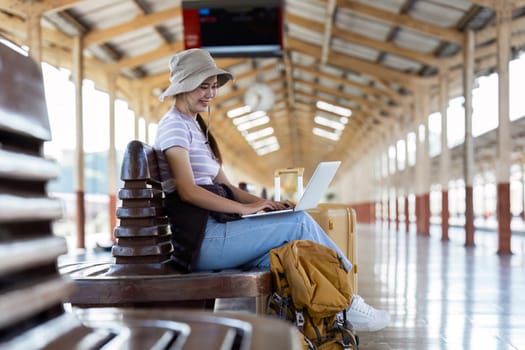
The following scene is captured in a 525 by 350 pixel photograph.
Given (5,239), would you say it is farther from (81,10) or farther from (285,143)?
(285,143)

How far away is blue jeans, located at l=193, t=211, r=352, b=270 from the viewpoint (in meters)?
2.41

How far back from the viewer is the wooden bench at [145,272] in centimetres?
204

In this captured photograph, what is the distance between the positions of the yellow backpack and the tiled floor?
31.4 inches

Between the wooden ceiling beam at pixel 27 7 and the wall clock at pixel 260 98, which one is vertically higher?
the wooden ceiling beam at pixel 27 7

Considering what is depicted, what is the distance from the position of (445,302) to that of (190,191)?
8.91 feet

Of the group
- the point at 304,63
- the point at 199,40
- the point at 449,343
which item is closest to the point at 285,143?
the point at 304,63

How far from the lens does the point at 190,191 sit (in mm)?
2393

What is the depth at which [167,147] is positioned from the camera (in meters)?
2.42

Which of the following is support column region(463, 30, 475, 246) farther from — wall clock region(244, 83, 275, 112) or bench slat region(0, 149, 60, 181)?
bench slat region(0, 149, 60, 181)

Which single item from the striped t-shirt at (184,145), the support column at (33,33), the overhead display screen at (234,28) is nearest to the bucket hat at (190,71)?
the striped t-shirt at (184,145)

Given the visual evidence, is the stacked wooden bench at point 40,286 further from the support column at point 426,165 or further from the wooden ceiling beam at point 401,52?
the support column at point 426,165

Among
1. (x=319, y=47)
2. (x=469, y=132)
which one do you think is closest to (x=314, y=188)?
(x=469, y=132)

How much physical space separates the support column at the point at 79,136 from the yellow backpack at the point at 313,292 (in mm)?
9550

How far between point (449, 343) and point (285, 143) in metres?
35.2
